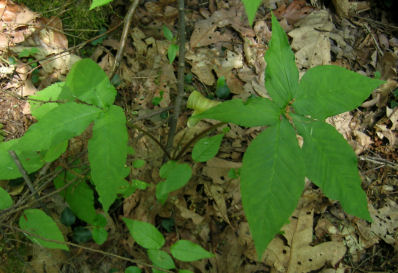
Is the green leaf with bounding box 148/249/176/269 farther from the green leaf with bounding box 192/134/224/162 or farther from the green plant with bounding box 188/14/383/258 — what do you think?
the green plant with bounding box 188/14/383/258

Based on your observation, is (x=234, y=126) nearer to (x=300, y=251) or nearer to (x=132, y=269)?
(x=300, y=251)

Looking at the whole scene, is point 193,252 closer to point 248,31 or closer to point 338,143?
point 338,143

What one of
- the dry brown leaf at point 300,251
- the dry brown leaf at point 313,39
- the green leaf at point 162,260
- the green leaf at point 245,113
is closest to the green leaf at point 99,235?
the green leaf at point 162,260

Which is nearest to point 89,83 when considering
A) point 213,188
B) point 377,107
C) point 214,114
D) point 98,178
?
point 98,178

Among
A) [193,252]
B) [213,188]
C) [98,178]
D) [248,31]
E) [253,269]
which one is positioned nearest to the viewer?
[98,178]

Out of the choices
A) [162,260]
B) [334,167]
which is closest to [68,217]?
[162,260]

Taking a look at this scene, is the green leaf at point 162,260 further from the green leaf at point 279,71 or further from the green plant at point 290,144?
the green leaf at point 279,71
